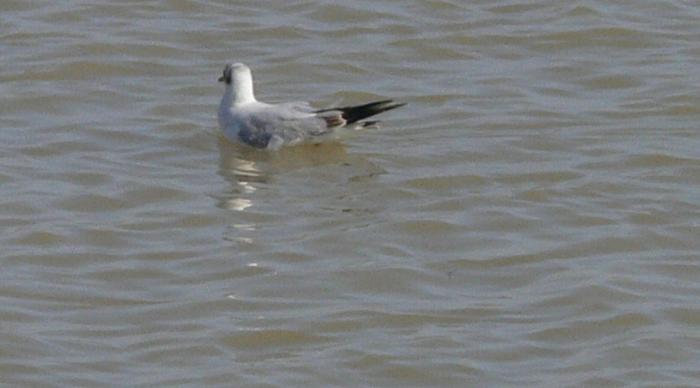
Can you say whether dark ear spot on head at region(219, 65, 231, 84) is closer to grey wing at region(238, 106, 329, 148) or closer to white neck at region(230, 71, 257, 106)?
white neck at region(230, 71, 257, 106)

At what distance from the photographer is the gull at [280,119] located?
11.6 m

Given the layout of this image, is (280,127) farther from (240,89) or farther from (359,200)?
Answer: (359,200)

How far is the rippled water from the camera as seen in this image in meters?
8.56

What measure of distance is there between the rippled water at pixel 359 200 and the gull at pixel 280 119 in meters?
0.11

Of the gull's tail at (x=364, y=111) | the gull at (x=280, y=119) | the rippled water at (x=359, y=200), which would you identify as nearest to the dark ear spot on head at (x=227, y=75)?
the gull at (x=280, y=119)

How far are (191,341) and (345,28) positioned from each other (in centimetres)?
540

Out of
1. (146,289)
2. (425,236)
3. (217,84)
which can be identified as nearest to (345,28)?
(217,84)

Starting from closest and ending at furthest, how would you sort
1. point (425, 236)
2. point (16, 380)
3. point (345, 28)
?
point (16, 380)
point (425, 236)
point (345, 28)

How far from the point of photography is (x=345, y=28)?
13.7 meters

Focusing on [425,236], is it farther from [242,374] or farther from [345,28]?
[345,28]

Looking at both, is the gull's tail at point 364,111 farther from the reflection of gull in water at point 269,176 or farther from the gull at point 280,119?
the reflection of gull in water at point 269,176

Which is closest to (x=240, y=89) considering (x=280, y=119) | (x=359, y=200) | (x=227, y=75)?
(x=227, y=75)

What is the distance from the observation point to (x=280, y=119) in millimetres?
11688

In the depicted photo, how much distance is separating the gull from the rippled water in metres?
0.11
